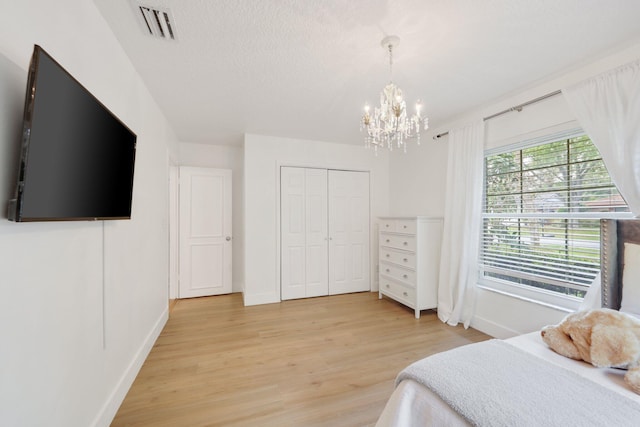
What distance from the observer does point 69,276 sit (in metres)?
1.18

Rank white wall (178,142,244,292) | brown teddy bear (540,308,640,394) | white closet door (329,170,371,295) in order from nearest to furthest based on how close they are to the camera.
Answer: brown teddy bear (540,308,640,394) → white closet door (329,170,371,295) → white wall (178,142,244,292)

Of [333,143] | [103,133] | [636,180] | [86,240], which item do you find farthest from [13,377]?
[333,143]

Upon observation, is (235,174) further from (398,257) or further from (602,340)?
(602,340)

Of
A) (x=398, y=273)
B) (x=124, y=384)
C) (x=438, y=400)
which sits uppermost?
(x=438, y=400)

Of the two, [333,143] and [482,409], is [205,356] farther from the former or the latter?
[333,143]

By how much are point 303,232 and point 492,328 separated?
257cm

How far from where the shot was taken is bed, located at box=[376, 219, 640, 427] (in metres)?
0.81

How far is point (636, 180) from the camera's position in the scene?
1695 millimetres

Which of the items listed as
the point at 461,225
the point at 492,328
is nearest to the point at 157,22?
the point at 461,225

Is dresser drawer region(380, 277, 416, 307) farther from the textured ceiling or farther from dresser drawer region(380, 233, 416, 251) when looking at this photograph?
the textured ceiling

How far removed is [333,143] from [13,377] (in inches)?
151

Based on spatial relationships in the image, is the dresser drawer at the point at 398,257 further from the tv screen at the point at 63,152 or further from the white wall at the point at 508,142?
the tv screen at the point at 63,152

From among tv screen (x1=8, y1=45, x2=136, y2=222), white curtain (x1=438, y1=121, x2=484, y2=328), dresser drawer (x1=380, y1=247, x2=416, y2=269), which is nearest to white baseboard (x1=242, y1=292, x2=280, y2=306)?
dresser drawer (x1=380, y1=247, x2=416, y2=269)

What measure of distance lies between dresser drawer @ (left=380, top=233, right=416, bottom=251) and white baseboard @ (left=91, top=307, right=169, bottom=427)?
2.94 m
